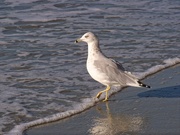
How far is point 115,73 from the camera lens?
7168 mm

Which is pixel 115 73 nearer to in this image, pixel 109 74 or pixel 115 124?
pixel 109 74

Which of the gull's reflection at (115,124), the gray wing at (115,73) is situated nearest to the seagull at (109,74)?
the gray wing at (115,73)

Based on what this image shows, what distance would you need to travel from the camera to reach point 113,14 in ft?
41.1

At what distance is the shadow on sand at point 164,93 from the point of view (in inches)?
283

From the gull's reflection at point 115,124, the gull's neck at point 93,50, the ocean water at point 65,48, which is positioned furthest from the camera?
the gull's neck at point 93,50

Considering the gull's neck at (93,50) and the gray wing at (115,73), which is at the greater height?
the gull's neck at (93,50)

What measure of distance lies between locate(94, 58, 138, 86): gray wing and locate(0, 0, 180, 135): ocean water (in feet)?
1.28

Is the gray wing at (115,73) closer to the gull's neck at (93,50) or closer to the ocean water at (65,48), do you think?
the gull's neck at (93,50)

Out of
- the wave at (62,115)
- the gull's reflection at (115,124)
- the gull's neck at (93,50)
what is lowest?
the gull's reflection at (115,124)

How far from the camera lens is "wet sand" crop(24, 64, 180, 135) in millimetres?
5996

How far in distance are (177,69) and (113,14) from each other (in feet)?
13.9

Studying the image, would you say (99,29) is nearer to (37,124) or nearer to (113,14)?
(113,14)

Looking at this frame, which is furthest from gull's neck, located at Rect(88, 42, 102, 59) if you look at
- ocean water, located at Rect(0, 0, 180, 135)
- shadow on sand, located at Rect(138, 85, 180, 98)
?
shadow on sand, located at Rect(138, 85, 180, 98)

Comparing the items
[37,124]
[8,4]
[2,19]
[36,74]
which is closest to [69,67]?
[36,74]
